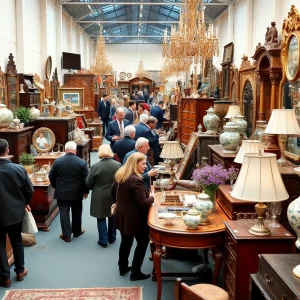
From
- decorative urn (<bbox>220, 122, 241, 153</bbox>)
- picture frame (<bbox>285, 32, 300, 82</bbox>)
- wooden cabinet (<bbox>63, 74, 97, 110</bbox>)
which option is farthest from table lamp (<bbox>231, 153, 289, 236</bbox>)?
wooden cabinet (<bbox>63, 74, 97, 110</bbox>)

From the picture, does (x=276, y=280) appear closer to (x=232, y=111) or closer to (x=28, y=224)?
(x=28, y=224)

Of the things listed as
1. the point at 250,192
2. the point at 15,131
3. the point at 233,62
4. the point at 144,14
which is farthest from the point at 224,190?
the point at 144,14

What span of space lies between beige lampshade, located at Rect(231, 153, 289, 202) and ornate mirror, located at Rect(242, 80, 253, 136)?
23.1 ft

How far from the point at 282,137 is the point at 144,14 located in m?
21.1

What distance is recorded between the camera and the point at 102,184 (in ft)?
21.9

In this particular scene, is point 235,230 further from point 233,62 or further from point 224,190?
point 233,62

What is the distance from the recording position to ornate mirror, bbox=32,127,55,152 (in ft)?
30.7

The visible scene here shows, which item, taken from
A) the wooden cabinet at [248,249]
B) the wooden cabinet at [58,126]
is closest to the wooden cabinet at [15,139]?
the wooden cabinet at [58,126]

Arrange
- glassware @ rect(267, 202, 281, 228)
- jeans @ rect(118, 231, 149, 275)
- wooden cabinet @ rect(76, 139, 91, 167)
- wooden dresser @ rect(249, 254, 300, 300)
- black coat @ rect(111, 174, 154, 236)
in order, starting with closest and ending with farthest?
wooden dresser @ rect(249, 254, 300, 300)
glassware @ rect(267, 202, 281, 228)
black coat @ rect(111, 174, 154, 236)
jeans @ rect(118, 231, 149, 275)
wooden cabinet @ rect(76, 139, 91, 167)

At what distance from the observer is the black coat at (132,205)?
200 inches

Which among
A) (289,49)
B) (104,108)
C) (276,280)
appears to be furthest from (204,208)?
(104,108)

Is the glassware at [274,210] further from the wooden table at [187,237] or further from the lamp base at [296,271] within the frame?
the lamp base at [296,271]

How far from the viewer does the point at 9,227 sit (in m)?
5.39

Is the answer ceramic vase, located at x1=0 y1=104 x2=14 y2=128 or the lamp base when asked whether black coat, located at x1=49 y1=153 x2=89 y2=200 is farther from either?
the lamp base
